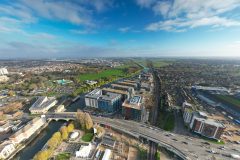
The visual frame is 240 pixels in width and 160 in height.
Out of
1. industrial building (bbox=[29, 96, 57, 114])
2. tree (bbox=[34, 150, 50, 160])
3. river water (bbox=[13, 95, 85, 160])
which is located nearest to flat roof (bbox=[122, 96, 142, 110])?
tree (bbox=[34, 150, 50, 160])

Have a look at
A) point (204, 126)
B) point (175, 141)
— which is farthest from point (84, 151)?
point (204, 126)

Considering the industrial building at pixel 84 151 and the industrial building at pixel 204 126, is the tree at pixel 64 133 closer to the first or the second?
the industrial building at pixel 84 151

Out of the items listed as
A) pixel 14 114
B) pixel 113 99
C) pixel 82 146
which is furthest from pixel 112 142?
pixel 14 114

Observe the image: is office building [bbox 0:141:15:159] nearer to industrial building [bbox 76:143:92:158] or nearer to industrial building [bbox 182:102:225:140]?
industrial building [bbox 76:143:92:158]

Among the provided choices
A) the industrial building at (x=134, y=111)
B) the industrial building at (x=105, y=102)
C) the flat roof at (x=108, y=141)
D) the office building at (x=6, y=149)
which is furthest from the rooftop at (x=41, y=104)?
the industrial building at (x=134, y=111)

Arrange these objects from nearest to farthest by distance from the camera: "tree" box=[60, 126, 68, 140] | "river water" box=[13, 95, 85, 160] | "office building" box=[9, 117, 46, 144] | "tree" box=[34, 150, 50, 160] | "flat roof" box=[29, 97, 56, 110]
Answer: "tree" box=[34, 150, 50, 160]
"river water" box=[13, 95, 85, 160]
"office building" box=[9, 117, 46, 144]
"tree" box=[60, 126, 68, 140]
"flat roof" box=[29, 97, 56, 110]

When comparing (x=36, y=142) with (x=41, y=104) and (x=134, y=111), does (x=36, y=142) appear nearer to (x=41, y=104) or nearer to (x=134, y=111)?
(x=41, y=104)
